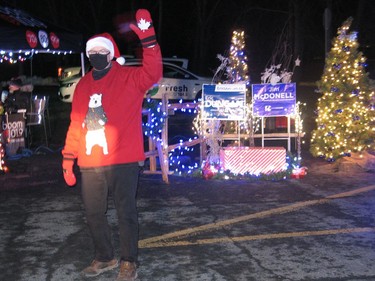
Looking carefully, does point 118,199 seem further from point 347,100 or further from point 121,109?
point 347,100

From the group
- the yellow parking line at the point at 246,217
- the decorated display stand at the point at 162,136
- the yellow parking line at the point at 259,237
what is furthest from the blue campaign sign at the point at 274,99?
the yellow parking line at the point at 259,237

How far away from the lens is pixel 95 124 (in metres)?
4.41

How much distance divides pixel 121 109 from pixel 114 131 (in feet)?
0.62

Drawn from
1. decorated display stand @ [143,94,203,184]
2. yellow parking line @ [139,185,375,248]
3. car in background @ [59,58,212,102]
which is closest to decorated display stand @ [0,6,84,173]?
decorated display stand @ [143,94,203,184]

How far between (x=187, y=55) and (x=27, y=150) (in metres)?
23.0

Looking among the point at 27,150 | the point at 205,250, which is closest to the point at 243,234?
the point at 205,250

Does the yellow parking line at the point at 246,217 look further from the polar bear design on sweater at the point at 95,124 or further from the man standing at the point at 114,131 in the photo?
the polar bear design on sweater at the point at 95,124

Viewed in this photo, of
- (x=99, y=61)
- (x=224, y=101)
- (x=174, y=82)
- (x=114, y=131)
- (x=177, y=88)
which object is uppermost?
(x=174, y=82)

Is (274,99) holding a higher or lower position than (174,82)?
lower

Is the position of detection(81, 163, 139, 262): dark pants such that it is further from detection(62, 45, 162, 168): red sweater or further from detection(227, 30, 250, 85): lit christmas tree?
detection(227, 30, 250, 85): lit christmas tree

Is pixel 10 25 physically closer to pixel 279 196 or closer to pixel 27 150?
pixel 27 150

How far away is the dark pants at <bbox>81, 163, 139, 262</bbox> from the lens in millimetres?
4398

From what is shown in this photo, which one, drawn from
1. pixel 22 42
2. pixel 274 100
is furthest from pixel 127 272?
pixel 22 42

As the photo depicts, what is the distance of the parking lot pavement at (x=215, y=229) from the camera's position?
15.5 ft
